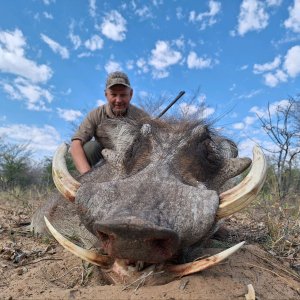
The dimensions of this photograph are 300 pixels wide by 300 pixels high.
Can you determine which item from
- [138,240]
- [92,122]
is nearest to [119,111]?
[92,122]

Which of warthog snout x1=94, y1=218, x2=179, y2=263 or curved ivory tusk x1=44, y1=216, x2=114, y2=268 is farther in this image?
curved ivory tusk x1=44, y1=216, x2=114, y2=268

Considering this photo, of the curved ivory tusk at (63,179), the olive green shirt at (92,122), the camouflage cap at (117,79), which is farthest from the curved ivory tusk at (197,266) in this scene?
the camouflage cap at (117,79)

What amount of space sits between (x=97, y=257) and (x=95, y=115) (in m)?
3.22

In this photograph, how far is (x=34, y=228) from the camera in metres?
4.61

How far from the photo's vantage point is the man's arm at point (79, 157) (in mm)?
4652

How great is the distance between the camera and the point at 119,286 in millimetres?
2197

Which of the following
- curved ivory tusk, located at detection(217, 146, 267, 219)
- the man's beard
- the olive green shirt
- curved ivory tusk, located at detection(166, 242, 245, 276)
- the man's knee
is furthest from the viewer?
the man's knee

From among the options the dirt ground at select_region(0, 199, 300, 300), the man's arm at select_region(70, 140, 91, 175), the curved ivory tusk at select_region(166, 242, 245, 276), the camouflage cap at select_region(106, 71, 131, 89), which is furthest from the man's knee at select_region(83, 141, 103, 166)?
the curved ivory tusk at select_region(166, 242, 245, 276)

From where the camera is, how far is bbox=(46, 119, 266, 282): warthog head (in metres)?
2.00

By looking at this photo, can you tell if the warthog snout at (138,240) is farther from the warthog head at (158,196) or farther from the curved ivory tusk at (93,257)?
the curved ivory tusk at (93,257)

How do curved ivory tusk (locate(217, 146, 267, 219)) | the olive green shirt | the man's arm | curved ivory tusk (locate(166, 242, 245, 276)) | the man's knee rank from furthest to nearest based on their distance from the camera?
the man's knee, the olive green shirt, the man's arm, curved ivory tusk (locate(217, 146, 267, 219)), curved ivory tusk (locate(166, 242, 245, 276))

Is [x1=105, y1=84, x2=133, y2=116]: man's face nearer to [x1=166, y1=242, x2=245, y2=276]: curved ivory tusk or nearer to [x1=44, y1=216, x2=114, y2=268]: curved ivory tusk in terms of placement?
[x1=44, y1=216, x2=114, y2=268]: curved ivory tusk

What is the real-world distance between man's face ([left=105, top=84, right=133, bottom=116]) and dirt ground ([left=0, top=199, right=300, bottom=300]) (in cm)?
211

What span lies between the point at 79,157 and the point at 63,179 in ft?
6.60
